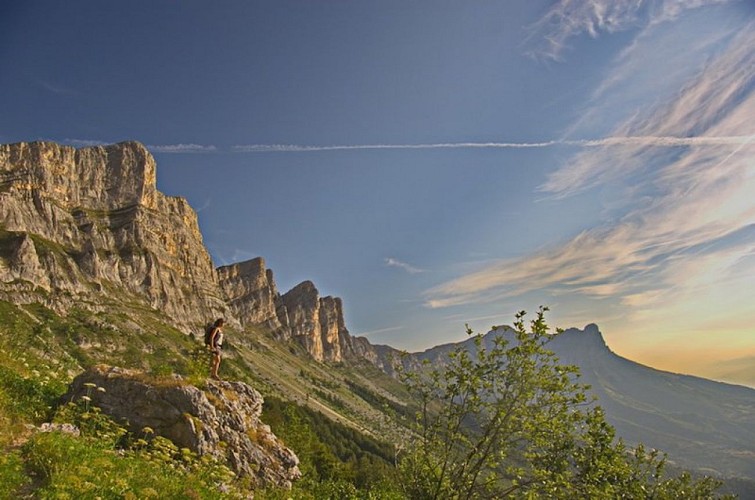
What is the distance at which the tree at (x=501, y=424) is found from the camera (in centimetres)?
1346

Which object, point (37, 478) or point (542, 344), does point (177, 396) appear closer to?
point (37, 478)

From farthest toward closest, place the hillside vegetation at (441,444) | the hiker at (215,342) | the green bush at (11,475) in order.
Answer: the hiker at (215,342)
the hillside vegetation at (441,444)
the green bush at (11,475)

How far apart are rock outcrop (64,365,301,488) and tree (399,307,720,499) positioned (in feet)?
29.6

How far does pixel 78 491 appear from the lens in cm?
1063

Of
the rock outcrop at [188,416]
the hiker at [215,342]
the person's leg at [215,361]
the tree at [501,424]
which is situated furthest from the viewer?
the person's leg at [215,361]

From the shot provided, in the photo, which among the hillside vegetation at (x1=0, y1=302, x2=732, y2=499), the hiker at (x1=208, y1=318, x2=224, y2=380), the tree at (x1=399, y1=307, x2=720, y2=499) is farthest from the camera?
the hiker at (x1=208, y1=318, x2=224, y2=380)

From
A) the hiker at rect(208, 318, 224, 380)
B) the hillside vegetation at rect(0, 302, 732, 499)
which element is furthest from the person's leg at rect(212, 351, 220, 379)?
the hillside vegetation at rect(0, 302, 732, 499)

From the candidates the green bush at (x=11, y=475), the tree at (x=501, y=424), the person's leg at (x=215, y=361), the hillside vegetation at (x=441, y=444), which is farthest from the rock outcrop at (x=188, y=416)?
the tree at (x=501, y=424)

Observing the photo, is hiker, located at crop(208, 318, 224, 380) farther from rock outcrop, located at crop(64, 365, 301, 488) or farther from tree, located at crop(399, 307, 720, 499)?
tree, located at crop(399, 307, 720, 499)

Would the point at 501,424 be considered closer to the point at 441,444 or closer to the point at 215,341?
the point at 441,444

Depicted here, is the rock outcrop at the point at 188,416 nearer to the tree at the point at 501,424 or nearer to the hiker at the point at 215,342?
the hiker at the point at 215,342

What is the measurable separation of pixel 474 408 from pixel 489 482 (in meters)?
2.54

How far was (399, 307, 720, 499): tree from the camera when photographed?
1346 cm

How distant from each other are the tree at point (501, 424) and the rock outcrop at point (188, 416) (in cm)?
902
